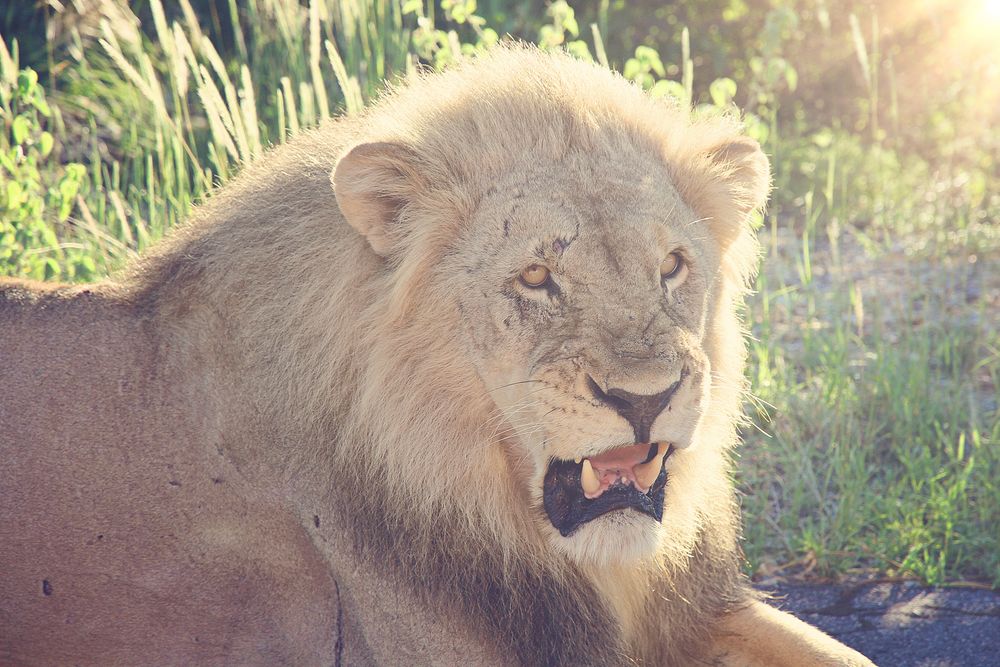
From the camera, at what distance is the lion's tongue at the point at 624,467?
8.88ft

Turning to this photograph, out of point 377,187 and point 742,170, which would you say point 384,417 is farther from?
point 742,170

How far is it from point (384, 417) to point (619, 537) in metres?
0.65

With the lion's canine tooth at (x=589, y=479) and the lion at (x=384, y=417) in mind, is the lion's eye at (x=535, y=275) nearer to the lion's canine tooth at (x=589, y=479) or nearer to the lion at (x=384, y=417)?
the lion at (x=384, y=417)

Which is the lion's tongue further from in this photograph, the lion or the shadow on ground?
the shadow on ground

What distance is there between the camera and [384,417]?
9.43 ft

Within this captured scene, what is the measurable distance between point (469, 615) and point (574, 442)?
571mm

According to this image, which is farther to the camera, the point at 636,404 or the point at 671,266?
the point at 671,266

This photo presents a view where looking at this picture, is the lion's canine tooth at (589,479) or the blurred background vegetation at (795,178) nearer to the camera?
the lion's canine tooth at (589,479)

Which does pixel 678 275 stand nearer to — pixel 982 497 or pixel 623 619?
pixel 623 619

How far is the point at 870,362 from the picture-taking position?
561 centimetres

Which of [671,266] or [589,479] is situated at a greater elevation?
[671,266]

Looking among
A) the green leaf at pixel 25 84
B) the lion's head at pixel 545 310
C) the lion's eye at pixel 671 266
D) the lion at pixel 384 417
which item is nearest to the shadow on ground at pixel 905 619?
the lion at pixel 384 417

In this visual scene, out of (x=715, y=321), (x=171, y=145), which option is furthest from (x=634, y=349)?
(x=171, y=145)

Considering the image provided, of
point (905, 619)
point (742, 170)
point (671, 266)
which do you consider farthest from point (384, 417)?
point (905, 619)
